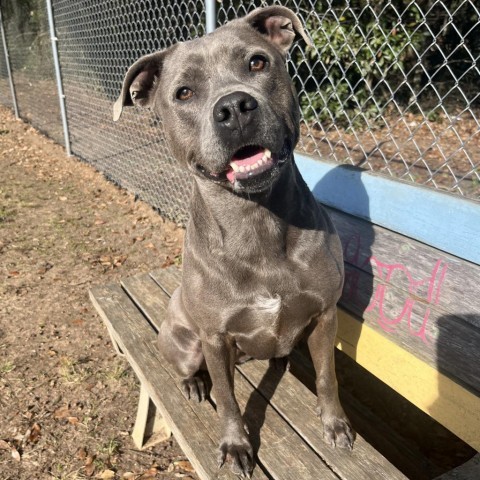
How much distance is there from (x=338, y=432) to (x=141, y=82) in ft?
6.32

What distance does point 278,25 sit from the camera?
2348 mm

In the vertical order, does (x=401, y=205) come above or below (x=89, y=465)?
above

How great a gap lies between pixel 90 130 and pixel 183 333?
631 centimetres

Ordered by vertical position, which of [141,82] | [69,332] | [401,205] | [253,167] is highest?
[141,82]

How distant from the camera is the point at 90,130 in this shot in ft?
26.7

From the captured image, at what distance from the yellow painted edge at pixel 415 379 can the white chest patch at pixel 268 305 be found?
2.55 feet

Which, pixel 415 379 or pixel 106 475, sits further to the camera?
pixel 106 475

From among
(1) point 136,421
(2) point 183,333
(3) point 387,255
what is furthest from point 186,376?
(3) point 387,255

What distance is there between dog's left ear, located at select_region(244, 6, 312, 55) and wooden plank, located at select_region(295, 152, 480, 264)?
0.85 meters

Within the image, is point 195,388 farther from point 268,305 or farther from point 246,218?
point 246,218

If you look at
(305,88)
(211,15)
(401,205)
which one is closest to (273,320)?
(401,205)

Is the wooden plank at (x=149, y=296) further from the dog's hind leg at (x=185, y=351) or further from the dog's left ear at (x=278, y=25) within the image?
the dog's left ear at (x=278, y=25)

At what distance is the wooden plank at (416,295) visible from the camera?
7.37 ft

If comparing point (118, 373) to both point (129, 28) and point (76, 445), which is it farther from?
point (129, 28)
